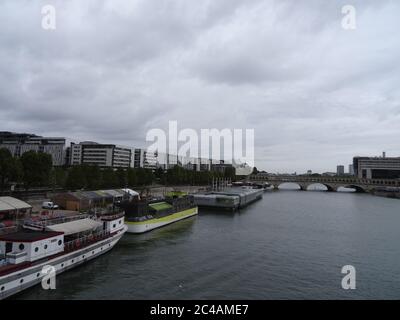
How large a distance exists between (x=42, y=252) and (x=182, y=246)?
647 inches

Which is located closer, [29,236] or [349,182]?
[29,236]

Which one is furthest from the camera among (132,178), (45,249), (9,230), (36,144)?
(36,144)

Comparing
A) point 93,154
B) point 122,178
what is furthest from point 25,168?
point 93,154

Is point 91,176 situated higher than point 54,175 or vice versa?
point 54,175

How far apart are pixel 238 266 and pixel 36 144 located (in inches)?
6082

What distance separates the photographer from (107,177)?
8300cm

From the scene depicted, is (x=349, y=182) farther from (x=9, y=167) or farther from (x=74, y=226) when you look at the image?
(x=74, y=226)

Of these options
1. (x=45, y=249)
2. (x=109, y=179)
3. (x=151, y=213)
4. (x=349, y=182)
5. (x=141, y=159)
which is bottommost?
(x=45, y=249)

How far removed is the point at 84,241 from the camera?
29.3m

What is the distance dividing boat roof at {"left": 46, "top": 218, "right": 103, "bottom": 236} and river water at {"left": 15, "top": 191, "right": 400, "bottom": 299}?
328cm

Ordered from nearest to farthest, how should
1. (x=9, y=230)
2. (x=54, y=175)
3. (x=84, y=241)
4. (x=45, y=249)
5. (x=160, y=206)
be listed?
1. (x=45, y=249)
2. (x=84, y=241)
3. (x=9, y=230)
4. (x=160, y=206)
5. (x=54, y=175)
